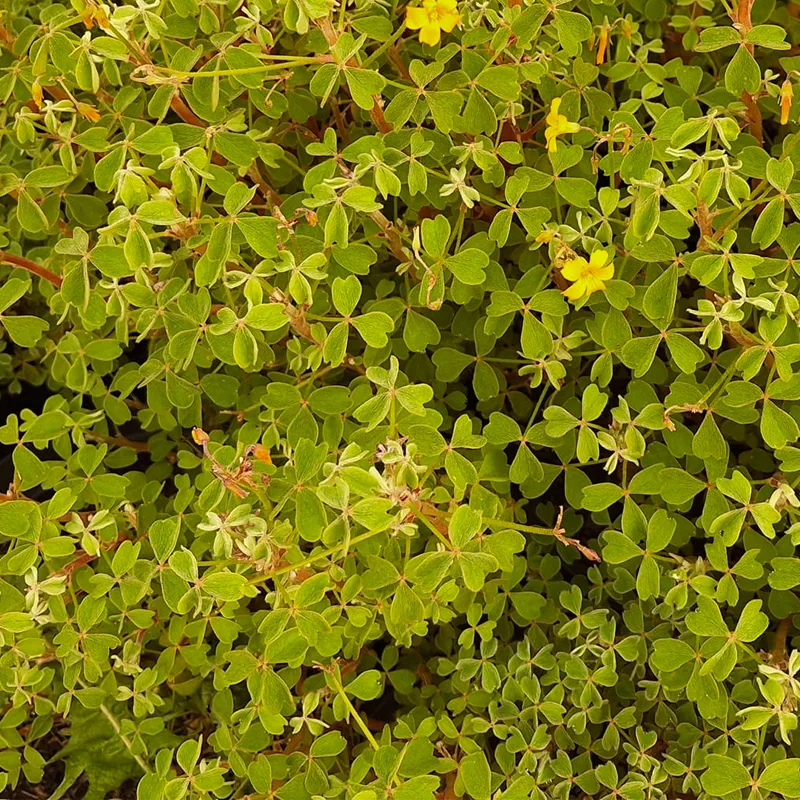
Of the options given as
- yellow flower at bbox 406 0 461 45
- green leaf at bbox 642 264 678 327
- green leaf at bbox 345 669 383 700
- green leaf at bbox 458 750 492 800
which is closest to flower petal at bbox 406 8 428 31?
yellow flower at bbox 406 0 461 45

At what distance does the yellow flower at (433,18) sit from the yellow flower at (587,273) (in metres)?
0.37

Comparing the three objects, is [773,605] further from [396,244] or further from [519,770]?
[396,244]

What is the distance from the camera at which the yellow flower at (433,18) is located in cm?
119

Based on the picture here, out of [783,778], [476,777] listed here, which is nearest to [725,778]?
[783,778]

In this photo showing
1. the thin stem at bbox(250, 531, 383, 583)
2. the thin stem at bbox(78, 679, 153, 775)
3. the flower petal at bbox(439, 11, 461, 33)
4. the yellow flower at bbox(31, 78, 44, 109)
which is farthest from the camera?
the thin stem at bbox(78, 679, 153, 775)

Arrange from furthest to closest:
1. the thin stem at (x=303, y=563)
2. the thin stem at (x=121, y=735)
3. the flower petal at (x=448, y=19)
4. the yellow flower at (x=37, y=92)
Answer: the thin stem at (x=121, y=735)
the yellow flower at (x=37, y=92)
the flower petal at (x=448, y=19)
the thin stem at (x=303, y=563)

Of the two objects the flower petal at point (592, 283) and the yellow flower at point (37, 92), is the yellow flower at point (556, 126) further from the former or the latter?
the yellow flower at point (37, 92)

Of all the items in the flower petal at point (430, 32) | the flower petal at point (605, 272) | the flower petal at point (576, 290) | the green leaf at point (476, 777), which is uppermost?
the flower petal at point (430, 32)

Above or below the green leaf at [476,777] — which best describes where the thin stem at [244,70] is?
above

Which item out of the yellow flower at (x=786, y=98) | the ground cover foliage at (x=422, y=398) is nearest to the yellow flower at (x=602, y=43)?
the ground cover foliage at (x=422, y=398)

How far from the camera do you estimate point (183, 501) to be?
1441mm

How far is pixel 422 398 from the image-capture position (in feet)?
3.90

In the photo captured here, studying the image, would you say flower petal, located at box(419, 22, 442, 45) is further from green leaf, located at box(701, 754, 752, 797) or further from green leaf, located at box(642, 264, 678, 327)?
green leaf, located at box(701, 754, 752, 797)

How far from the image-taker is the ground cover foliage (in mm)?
1182
